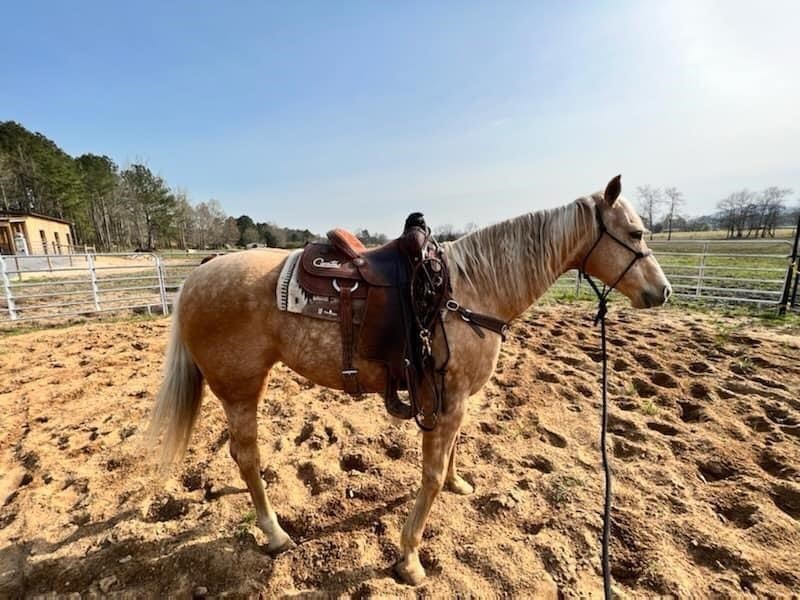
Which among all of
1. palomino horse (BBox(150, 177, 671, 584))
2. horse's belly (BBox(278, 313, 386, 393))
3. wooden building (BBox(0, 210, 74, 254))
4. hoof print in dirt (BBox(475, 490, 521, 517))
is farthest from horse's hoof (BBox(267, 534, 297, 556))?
wooden building (BBox(0, 210, 74, 254))

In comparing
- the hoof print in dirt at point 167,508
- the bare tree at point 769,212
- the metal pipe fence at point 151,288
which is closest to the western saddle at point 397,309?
the hoof print in dirt at point 167,508

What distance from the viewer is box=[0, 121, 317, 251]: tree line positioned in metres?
35.7

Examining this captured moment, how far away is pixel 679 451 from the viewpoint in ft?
9.02

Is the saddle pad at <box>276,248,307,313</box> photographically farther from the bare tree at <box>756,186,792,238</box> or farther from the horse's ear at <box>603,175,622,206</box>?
the bare tree at <box>756,186,792,238</box>

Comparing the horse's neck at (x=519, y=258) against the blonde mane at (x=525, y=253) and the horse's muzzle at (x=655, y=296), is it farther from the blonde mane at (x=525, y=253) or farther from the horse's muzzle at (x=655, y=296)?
the horse's muzzle at (x=655, y=296)

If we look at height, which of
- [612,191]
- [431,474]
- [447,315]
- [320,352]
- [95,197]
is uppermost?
[95,197]

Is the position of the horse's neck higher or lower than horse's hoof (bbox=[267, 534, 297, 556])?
higher

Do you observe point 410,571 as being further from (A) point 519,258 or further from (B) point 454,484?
(A) point 519,258

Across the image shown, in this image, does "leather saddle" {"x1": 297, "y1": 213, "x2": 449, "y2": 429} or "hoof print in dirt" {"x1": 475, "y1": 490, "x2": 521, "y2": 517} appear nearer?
"leather saddle" {"x1": 297, "y1": 213, "x2": 449, "y2": 429}

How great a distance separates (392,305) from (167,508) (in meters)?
2.07

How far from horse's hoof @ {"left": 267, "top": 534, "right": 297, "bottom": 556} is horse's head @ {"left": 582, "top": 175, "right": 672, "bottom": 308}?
2331 millimetres

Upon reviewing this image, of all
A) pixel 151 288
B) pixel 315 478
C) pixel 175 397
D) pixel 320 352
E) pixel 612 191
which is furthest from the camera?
pixel 151 288

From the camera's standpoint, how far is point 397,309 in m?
1.84

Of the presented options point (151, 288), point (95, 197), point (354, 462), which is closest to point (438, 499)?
point (354, 462)
